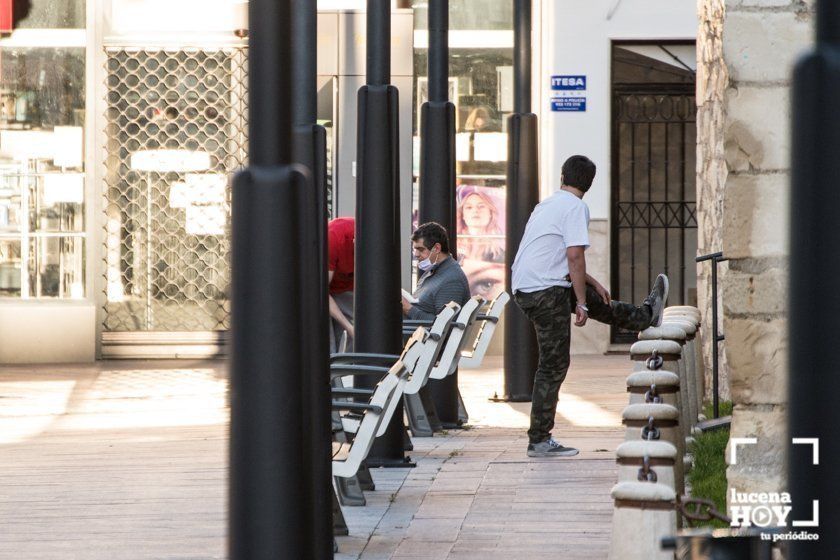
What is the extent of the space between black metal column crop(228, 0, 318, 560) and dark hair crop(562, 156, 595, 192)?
5.73 m

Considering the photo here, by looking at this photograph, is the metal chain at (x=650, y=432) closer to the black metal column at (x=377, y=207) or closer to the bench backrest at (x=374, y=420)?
the bench backrest at (x=374, y=420)

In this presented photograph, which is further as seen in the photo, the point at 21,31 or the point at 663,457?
the point at 21,31

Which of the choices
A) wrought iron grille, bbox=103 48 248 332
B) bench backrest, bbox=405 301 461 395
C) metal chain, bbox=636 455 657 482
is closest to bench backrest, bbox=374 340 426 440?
bench backrest, bbox=405 301 461 395

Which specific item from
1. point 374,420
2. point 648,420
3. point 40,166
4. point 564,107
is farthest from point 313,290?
point 564,107

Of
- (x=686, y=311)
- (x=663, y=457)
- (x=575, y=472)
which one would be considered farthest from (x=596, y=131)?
(x=663, y=457)

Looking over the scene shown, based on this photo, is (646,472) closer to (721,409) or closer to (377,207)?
(377,207)

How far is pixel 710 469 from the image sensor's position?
26.2 ft

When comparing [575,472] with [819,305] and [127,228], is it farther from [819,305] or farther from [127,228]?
[127,228]

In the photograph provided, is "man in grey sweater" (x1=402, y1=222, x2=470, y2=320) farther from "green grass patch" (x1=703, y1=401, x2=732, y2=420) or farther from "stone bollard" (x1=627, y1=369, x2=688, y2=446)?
"stone bollard" (x1=627, y1=369, x2=688, y2=446)

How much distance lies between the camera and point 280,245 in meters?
3.51

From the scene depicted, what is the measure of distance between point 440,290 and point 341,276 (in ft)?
2.74

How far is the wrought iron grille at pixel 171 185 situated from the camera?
16.8 metres

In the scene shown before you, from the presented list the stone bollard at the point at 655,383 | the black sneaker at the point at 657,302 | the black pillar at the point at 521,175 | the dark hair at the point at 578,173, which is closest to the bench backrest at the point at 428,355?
the dark hair at the point at 578,173

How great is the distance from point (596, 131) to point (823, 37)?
48.4ft
